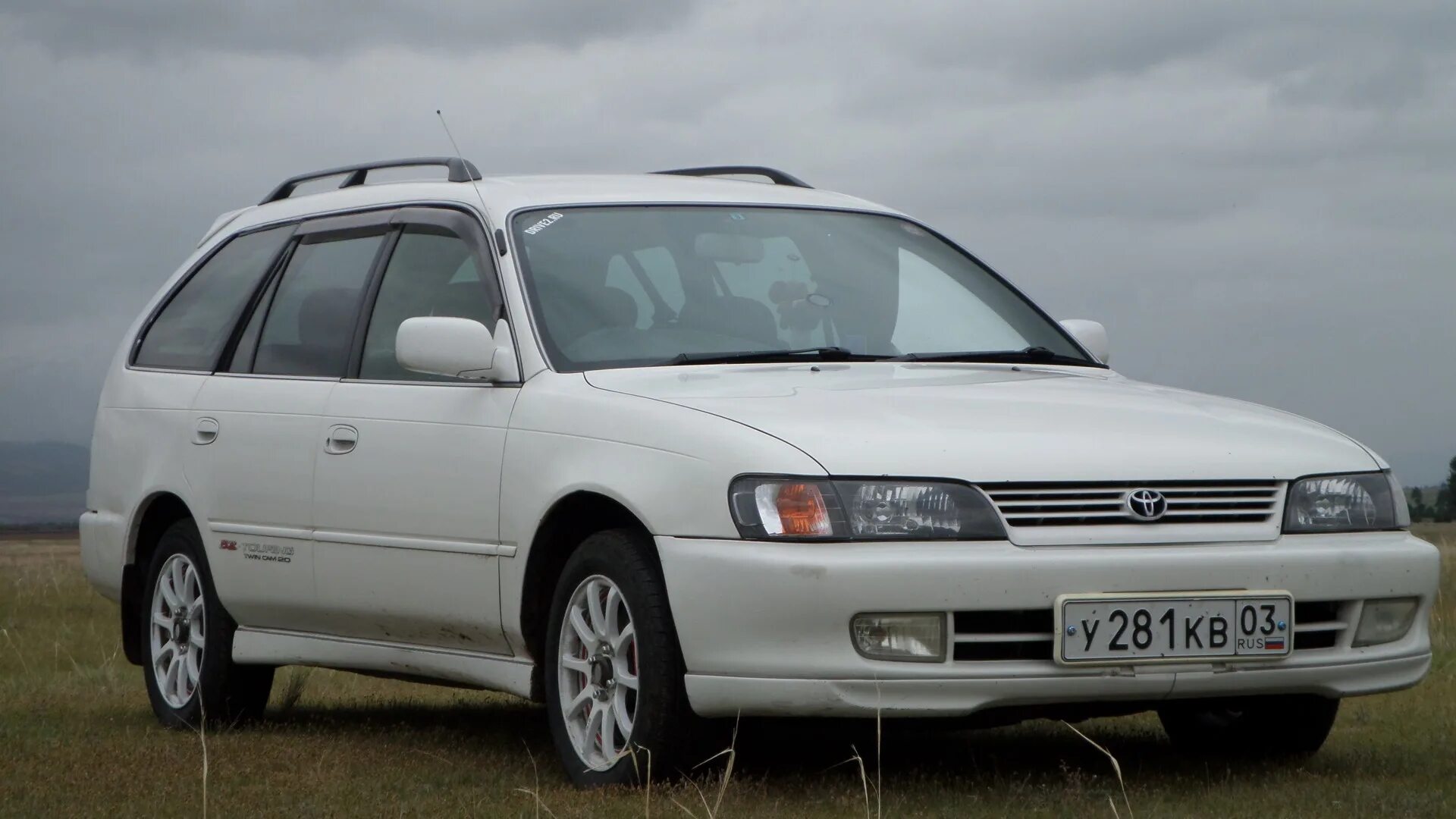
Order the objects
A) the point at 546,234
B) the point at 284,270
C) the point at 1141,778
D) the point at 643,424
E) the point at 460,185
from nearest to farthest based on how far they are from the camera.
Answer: the point at 643,424, the point at 1141,778, the point at 546,234, the point at 460,185, the point at 284,270

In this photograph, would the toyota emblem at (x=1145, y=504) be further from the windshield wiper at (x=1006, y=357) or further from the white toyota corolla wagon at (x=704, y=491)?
the windshield wiper at (x=1006, y=357)

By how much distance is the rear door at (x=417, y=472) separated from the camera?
20.8 ft

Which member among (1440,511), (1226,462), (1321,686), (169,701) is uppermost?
(1226,462)

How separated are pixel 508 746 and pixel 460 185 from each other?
184cm

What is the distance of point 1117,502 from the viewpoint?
5.35 metres

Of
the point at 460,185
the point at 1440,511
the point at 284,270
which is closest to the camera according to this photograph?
the point at 460,185

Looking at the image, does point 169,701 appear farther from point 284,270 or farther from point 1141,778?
point 1141,778

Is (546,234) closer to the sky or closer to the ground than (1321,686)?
closer to the sky

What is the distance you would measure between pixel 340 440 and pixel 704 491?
6.55ft

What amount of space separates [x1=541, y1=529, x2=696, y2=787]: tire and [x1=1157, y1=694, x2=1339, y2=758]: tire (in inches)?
56.9

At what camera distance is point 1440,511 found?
60.1 metres

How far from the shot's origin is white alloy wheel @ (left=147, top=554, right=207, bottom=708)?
803 cm

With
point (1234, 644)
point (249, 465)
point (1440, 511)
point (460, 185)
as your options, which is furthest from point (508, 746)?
point (1440, 511)

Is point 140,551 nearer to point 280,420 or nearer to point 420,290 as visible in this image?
point 280,420
